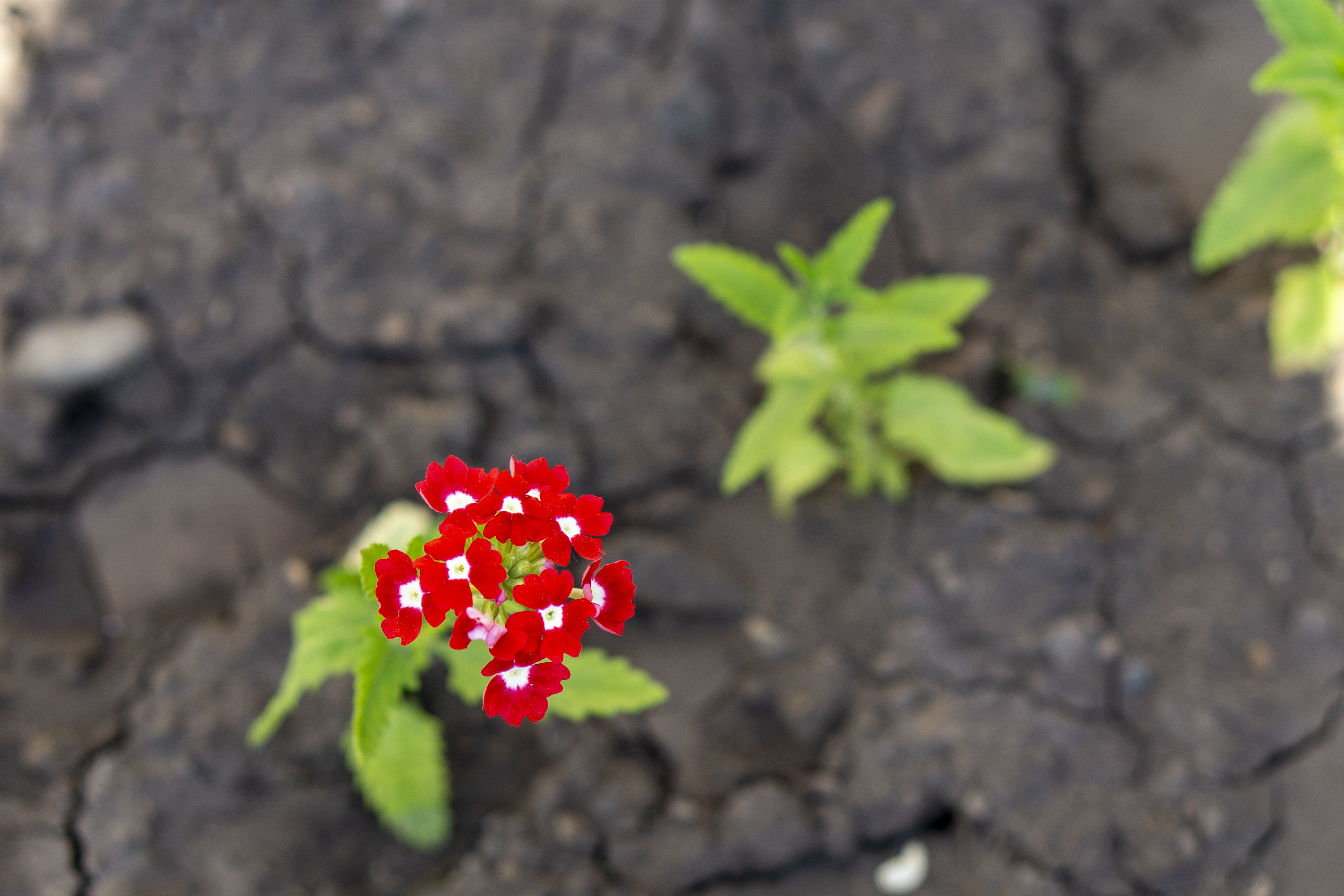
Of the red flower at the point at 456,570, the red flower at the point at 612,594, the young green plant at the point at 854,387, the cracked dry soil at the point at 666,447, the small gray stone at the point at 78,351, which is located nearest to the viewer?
the red flower at the point at 456,570

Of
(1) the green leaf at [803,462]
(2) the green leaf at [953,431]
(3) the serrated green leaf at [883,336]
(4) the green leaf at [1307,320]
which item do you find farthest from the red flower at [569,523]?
(4) the green leaf at [1307,320]

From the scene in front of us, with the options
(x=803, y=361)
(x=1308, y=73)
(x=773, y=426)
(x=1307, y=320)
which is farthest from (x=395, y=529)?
(x=1307, y=320)

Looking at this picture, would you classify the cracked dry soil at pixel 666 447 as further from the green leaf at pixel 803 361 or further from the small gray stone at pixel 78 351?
the green leaf at pixel 803 361

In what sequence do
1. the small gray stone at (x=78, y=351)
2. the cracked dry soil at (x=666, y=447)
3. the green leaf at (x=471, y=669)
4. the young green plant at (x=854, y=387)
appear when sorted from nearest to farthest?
1. the green leaf at (x=471, y=669)
2. the young green plant at (x=854, y=387)
3. the cracked dry soil at (x=666, y=447)
4. the small gray stone at (x=78, y=351)

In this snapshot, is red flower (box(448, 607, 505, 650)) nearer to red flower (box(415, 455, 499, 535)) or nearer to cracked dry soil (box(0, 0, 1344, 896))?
red flower (box(415, 455, 499, 535))

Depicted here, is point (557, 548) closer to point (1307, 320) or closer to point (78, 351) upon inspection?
point (78, 351)

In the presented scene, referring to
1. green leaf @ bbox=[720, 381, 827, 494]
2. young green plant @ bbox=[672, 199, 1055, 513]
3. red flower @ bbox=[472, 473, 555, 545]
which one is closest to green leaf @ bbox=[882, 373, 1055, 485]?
young green plant @ bbox=[672, 199, 1055, 513]
